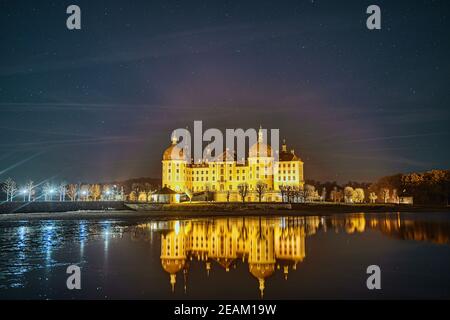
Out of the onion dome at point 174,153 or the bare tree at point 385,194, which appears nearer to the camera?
the onion dome at point 174,153

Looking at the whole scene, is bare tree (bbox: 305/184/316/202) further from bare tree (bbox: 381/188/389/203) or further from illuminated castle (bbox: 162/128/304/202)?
bare tree (bbox: 381/188/389/203)

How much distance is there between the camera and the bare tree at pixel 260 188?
238 ft

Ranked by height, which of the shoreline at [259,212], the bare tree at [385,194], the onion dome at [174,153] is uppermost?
the onion dome at [174,153]

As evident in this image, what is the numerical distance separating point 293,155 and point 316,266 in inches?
2644

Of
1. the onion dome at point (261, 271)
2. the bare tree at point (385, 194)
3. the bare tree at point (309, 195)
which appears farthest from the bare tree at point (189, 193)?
the onion dome at point (261, 271)

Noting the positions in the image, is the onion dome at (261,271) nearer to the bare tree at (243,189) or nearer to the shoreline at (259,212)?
the shoreline at (259,212)

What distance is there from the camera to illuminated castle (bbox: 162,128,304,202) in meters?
79.4

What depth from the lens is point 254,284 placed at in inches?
529

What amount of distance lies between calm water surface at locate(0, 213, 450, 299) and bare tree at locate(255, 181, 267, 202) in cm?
4602

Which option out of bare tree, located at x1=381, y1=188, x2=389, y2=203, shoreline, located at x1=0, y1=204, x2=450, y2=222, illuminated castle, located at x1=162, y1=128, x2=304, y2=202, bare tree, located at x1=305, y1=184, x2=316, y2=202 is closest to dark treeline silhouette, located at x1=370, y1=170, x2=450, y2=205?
bare tree, located at x1=381, y1=188, x2=389, y2=203

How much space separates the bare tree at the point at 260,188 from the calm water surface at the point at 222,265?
46.0 meters

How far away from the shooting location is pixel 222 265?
54.2ft

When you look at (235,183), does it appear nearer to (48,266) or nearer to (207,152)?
(207,152)
